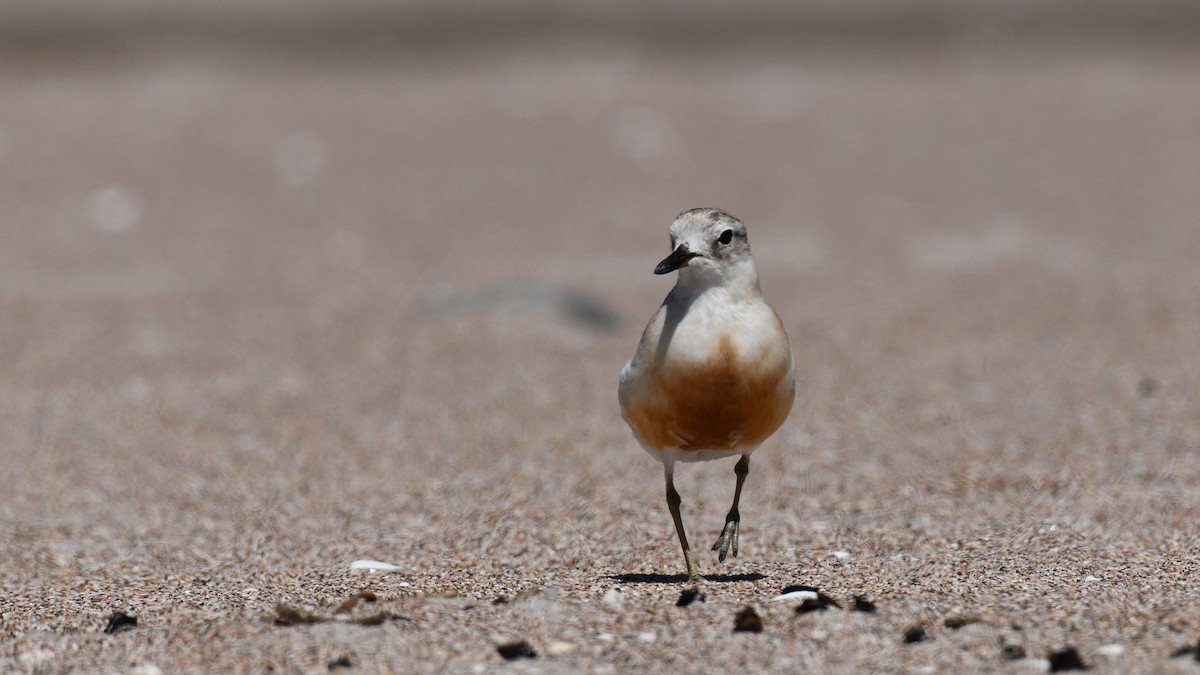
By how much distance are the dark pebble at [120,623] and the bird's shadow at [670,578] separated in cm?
139

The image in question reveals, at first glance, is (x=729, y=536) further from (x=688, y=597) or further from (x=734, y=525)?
(x=688, y=597)

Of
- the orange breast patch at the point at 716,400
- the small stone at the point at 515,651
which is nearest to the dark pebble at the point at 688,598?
the orange breast patch at the point at 716,400

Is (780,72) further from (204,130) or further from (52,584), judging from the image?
(52,584)

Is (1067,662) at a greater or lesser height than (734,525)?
lesser

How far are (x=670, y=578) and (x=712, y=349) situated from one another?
94 cm

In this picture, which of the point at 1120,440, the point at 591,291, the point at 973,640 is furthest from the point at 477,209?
the point at 973,640

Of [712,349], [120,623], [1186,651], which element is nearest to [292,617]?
[120,623]

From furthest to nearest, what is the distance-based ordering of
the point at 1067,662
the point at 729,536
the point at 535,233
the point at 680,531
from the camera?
the point at 535,233 → the point at 729,536 → the point at 680,531 → the point at 1067,662

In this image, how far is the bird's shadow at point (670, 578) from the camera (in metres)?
4.44

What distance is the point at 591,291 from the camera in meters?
10.3

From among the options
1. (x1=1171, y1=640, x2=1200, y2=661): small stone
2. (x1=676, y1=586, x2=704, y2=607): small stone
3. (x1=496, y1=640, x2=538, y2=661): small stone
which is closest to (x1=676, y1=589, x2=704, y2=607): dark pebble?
(x1=676, y1=586, x2=704, y2=607): small stone

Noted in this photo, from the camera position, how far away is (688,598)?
13.2ft

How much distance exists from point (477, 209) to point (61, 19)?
26.6 feet

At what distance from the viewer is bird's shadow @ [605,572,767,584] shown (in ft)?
14.6
